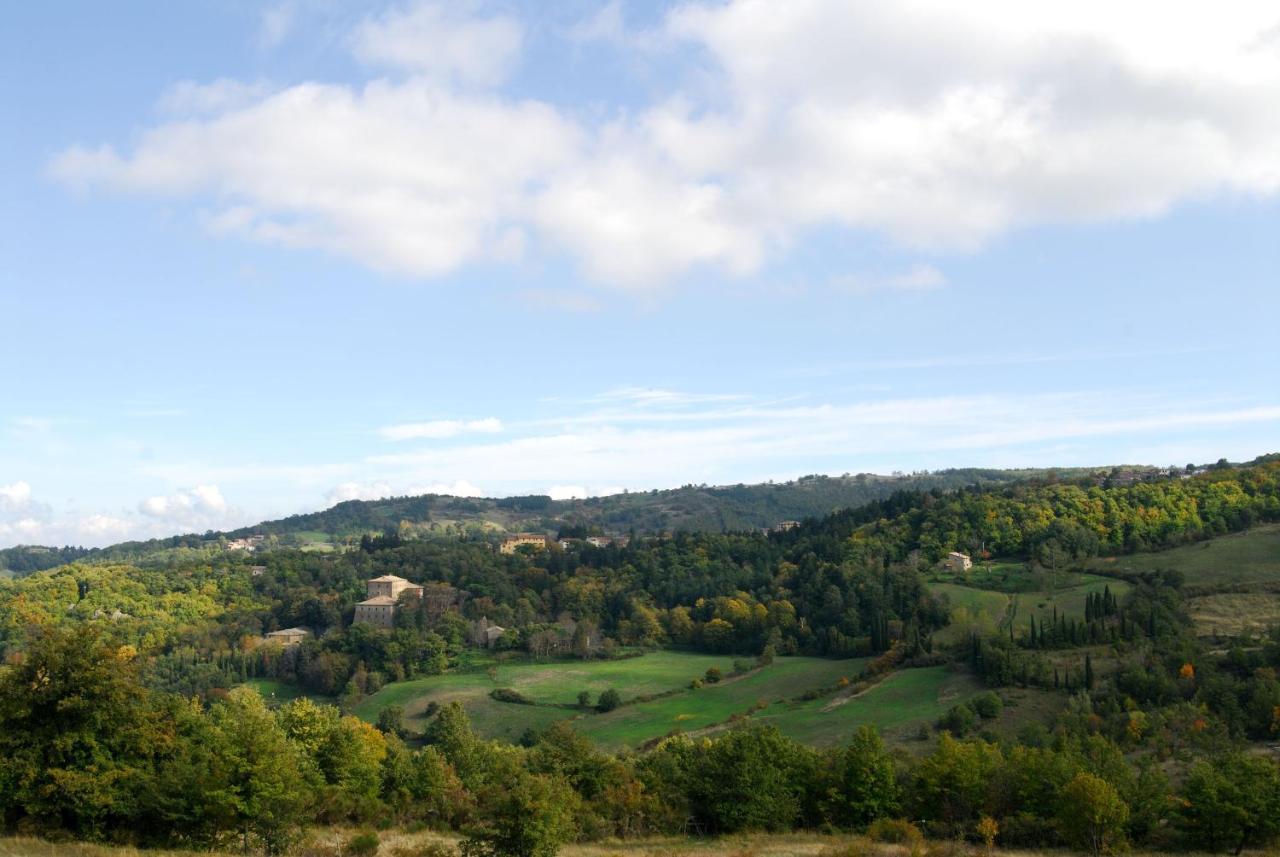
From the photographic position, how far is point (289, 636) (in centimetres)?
15462

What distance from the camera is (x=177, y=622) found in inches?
6304

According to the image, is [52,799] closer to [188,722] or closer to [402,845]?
[188,722]

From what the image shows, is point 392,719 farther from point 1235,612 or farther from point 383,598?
point 1235,612

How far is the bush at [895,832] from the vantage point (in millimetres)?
43531

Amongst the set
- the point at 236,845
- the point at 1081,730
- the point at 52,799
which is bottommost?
the point at 1081,730

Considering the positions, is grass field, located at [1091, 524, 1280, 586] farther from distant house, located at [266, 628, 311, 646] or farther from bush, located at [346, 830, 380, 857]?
distant house, located at [266, 628, 311, 646]

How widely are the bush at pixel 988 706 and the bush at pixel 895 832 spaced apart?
122 ft

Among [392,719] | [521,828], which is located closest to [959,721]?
[521,828]

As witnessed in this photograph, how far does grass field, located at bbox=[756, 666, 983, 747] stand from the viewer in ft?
271

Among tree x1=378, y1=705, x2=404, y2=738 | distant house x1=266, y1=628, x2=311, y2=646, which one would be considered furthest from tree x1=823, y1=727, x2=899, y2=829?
distant house x1=266, y1=628, x2=311, y2=646

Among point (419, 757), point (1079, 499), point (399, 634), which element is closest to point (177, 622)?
point (399, 634)

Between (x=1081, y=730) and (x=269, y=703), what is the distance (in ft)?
322

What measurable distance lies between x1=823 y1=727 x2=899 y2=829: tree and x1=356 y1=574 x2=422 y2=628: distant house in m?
115

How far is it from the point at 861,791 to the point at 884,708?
41.7 m
